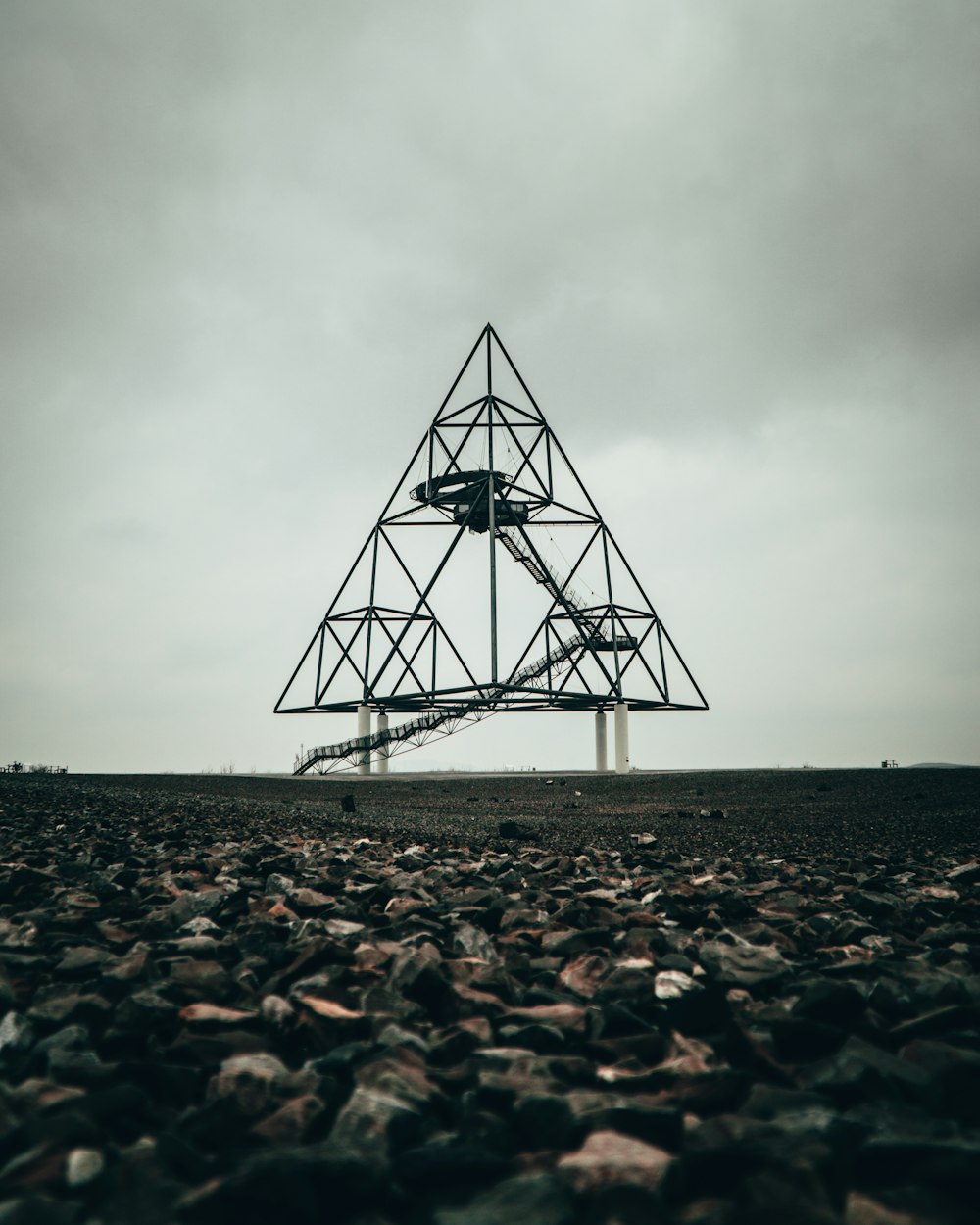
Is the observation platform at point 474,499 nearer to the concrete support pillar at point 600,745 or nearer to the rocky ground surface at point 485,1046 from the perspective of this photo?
the concrete support pillar at point 600,745

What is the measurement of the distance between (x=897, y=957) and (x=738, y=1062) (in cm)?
132

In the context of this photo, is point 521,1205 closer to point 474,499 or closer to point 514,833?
point 514,833

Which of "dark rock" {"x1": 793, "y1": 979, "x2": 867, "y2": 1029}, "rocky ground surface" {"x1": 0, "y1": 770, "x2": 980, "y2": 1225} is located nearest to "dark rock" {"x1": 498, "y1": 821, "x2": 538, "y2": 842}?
"rocky ground surface" {"x1": 0, "y1": 770, "x2": 980, "y2": 1225}

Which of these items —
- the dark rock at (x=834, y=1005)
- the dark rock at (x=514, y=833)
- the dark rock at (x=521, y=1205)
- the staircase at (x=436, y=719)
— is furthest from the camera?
the staircase at (x=436, y=719)

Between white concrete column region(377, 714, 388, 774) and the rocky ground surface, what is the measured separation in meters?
24.7

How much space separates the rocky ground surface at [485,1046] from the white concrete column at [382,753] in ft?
81.1

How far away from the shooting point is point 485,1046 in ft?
7.32

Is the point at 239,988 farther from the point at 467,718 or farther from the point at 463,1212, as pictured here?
the point at 467,718

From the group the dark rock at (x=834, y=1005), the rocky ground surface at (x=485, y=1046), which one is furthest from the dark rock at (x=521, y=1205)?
the dark rock at (x=834, y=1005)

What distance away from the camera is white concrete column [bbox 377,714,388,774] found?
29.5m

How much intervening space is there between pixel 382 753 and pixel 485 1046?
27.8 metres

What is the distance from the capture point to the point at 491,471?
26297 mm

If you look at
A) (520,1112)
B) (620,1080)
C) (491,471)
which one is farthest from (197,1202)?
(491,471)

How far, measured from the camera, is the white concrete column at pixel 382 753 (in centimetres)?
2945
